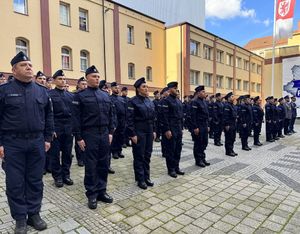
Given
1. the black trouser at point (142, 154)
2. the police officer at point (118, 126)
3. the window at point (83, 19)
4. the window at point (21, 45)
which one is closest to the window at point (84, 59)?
the window at point (83, 19)

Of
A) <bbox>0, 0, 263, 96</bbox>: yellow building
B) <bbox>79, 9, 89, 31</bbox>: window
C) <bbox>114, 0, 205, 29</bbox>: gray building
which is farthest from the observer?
<bbox>114, 0, 205, 29</bbox>: gray building

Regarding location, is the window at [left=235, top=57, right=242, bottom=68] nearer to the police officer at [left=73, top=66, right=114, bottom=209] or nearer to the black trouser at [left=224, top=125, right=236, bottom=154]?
the black trouser at [left=224, top=125, right=236, bottom=154]

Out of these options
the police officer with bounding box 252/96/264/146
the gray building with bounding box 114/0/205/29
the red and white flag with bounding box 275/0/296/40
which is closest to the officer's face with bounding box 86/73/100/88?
the police officer with bounding box 252/96/264/146

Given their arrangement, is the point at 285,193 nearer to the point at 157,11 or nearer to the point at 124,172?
the point at 124,172

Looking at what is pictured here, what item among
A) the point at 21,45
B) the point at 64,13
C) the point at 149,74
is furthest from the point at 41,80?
the point at 149,74

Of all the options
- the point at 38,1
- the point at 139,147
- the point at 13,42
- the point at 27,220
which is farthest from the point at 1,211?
the point at 38,1

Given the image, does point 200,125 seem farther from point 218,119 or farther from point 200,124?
point 218,119

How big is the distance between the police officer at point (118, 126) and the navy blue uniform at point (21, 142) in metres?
4.04

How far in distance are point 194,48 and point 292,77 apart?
9903mm

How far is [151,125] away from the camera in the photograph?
510 cm

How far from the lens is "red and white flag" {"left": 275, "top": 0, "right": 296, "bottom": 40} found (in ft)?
58.4

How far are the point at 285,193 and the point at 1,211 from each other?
15.3 feet

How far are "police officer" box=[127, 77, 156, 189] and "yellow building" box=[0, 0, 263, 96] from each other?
40.7 feet

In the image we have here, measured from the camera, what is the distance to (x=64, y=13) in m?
18.2
